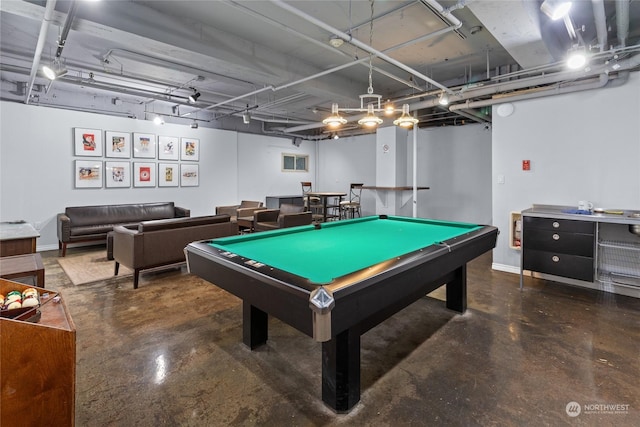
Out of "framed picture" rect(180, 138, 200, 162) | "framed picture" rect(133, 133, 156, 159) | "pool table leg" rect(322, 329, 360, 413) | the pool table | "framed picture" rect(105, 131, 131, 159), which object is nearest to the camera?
the pool table

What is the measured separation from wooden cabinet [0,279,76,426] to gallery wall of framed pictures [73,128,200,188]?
6249 mm

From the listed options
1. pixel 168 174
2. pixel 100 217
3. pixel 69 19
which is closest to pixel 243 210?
pixel 168 174

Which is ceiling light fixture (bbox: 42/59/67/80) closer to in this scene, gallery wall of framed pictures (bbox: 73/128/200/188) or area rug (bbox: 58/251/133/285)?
area rug (bbox: 58/251/133/285)

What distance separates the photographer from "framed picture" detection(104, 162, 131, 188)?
673cm

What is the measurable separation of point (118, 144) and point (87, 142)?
0.55 meters

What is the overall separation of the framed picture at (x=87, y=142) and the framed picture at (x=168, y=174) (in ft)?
4.20

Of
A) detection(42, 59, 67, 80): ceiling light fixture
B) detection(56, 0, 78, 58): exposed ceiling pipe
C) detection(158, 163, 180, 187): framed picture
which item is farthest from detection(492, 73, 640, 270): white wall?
detection(158, 163, 180, 187): framed picture

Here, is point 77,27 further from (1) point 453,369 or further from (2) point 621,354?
(2) point 621,354

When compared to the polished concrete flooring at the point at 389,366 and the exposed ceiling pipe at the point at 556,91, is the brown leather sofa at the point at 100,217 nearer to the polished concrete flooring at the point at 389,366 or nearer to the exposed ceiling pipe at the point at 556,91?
the polished concrete flooring at the point at 389,366

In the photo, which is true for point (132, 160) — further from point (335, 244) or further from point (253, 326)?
point (335, 244)

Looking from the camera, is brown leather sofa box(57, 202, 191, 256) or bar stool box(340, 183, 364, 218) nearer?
brown leather sofa box(57, 202, 191, 256)

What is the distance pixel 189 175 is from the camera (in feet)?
26.5

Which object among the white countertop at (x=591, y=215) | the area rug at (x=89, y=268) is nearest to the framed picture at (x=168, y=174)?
the area rug at (x=89, y=268)

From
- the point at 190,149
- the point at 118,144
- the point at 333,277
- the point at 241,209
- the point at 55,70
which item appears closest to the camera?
the point at 333,277
